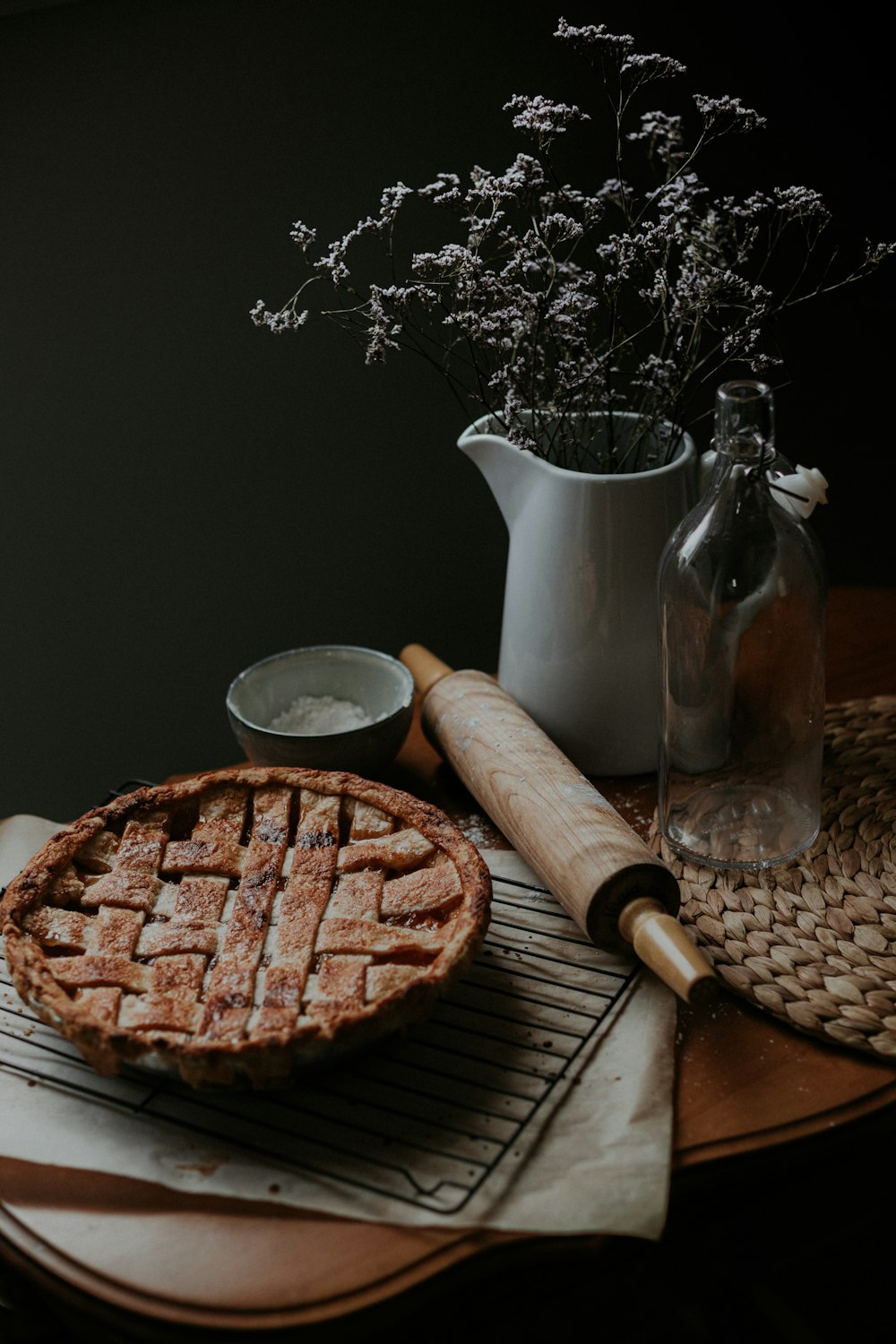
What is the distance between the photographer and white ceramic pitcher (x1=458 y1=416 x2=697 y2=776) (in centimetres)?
116

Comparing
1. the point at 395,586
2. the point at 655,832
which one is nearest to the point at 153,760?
the point at 395,586

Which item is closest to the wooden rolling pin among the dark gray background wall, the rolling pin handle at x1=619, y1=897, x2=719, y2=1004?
the rolling pin handle at x1=619, y1=897, x2=719, y2=1004

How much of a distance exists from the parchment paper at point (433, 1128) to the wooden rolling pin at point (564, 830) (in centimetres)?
6

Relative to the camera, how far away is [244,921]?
38.9 inches

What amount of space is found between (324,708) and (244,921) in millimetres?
365

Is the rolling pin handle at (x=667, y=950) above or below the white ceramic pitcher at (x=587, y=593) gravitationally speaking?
below

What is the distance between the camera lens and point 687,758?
45.9 inches

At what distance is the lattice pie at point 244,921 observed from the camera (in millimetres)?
853

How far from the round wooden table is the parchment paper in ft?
0.05

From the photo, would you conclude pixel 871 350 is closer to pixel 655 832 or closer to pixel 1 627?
pixel 655 832

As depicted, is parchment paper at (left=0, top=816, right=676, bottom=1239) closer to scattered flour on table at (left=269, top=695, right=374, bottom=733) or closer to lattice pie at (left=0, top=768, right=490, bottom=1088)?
lattice pie at (left=0, top=768, right=490, bottom=1088)

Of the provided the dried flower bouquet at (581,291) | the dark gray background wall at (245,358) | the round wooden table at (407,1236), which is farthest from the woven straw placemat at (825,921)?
the dark gray background wall at (245,358)

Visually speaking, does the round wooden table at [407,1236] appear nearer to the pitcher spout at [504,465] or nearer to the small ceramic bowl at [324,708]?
the small ceramic bowl at [324,708]

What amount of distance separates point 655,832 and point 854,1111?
344 millimetres
